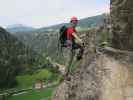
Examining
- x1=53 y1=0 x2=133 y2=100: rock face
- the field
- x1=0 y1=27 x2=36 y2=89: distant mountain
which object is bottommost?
the field

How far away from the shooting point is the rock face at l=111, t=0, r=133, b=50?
12.4 metres

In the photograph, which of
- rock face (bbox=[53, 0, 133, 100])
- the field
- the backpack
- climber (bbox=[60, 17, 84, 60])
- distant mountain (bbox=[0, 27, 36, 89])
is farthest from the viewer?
distant mountain (bbox=[0, 27, 36, 89])

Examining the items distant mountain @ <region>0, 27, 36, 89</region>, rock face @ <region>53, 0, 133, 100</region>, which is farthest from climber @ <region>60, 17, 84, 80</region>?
distant mountain @ <region>0, 27, 36, 89</region>

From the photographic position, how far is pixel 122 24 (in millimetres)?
12492

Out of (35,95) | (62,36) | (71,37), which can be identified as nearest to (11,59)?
(35,95)

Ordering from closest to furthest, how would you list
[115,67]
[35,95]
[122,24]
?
[115,67] < [122,24] < [35,95]

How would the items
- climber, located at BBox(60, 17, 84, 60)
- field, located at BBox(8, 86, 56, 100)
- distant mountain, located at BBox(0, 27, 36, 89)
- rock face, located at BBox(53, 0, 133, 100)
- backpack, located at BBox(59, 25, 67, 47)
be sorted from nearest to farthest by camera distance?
rock face, located at BBox(53, 0, 133, 100)
climber, located at BBox(60, 17, 84, 60)
backpack, located at BBox(59, 25, 67, 47)
field, located at BBox(8, 86, 56, 100)
distant mountain, located at BBox(0, 27, 36, 89)

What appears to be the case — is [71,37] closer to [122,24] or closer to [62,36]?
[62,36]

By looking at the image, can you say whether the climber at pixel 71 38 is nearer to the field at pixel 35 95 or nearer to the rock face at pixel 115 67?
the rock face at pixel 115 67

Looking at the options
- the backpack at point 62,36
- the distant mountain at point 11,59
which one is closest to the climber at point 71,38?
the backpack at point 62,36

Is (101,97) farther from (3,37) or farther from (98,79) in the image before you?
(3,37)

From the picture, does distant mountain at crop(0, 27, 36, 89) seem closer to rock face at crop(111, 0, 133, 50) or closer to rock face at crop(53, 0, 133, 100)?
rock face at crop(53, 0, 133, 100)

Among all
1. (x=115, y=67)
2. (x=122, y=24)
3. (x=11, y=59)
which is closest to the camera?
(x=115, y=67)

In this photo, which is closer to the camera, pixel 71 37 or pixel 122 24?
pixel 122 24
